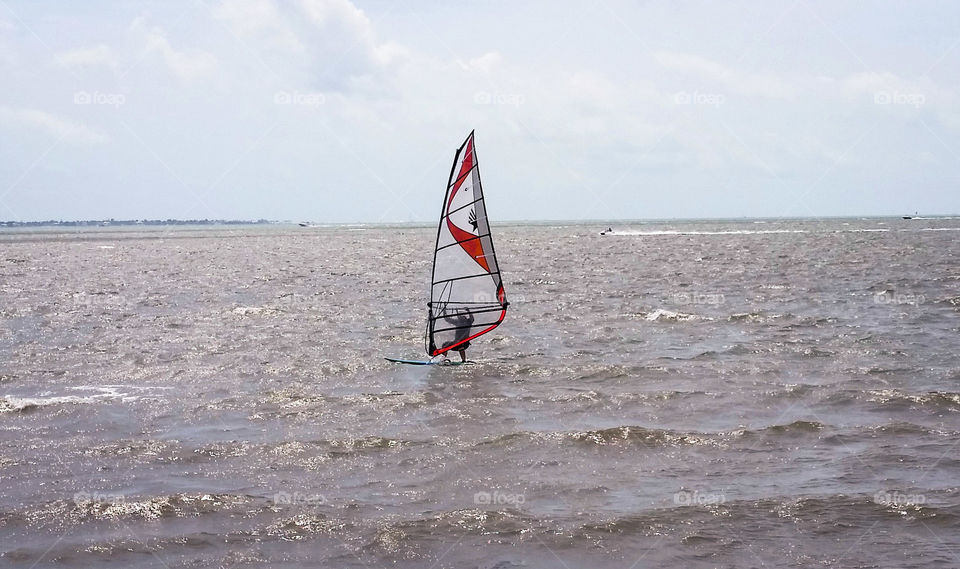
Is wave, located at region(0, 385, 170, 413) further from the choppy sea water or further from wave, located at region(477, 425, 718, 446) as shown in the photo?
wave, located at region(477, 425, 718, 446)

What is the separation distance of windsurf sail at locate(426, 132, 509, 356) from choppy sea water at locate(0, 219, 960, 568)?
124 centimetres

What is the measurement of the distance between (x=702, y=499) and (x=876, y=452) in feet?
11.9

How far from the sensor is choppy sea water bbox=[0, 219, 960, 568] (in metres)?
9.52

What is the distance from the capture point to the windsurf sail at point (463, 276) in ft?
67.8

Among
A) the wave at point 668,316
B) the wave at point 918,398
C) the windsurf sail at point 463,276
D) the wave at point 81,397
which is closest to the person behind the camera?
the wave at point 918,398

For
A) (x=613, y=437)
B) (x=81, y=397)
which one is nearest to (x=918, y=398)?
(x=613, y=437)

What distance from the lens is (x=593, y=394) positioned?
54.8 feet

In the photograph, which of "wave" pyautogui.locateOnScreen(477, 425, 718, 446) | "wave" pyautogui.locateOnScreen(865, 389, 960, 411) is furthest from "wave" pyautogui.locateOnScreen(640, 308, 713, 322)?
"wave" pyautogui.locateOnScreen(477, 425, 718, 446)

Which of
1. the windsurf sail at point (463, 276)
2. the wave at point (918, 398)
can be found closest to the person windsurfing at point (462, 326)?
the windsurf sail at point (463, 276)

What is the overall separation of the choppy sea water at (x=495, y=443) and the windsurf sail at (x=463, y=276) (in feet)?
4.06

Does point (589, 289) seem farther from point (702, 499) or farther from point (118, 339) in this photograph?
point (702, 499)

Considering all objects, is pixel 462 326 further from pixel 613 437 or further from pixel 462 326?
pixel 613 437

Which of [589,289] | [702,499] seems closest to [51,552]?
[702,499]

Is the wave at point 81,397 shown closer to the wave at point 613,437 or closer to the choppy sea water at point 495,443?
the choppy sea water at point 495,443
